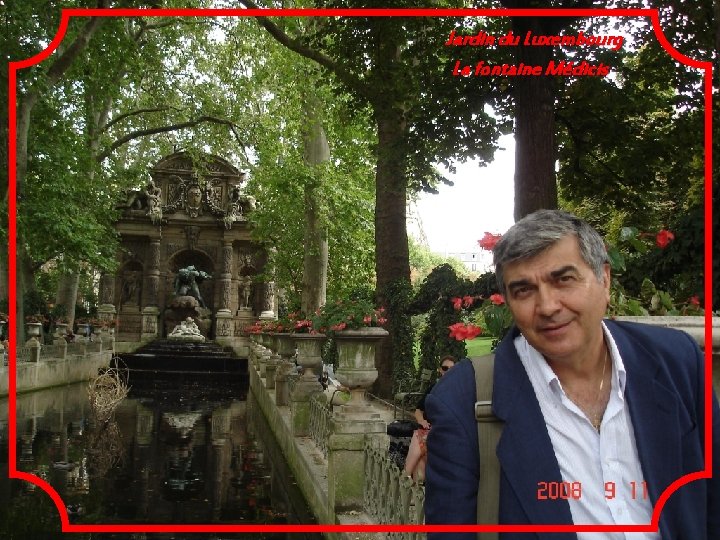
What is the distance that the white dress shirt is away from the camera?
62.4 inches

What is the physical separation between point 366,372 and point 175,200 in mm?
26779

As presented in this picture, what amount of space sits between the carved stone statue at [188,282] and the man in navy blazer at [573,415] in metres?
28.8

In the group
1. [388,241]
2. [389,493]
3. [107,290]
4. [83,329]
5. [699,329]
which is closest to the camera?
[699,329]

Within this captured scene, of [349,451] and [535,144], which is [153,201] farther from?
[349,451]

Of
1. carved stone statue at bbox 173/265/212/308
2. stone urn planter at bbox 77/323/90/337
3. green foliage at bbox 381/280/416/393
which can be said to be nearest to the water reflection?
green foliage at bbox 381/280/416/393

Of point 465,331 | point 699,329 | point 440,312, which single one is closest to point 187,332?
point 440,312

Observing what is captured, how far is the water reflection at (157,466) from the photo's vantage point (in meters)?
6.86

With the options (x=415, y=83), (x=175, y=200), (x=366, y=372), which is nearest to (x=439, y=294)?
(x=415, y=83)

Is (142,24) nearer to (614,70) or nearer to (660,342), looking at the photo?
(614,70)

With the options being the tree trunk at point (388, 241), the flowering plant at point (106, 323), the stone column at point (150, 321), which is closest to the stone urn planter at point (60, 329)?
the flowering plant at point (106, 323)

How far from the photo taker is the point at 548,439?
1547 mm

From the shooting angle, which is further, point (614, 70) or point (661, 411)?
point (614, 70)

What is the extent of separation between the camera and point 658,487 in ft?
5.30

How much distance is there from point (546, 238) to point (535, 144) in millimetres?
5935
